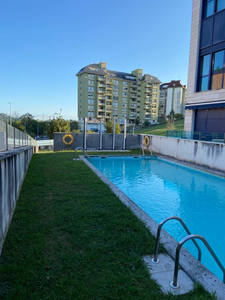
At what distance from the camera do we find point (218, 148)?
11.2 metres

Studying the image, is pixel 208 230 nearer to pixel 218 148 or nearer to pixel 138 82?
pixel 218 148

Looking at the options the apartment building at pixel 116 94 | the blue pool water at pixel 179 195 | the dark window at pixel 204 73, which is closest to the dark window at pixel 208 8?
the dark window at pixel 204 73

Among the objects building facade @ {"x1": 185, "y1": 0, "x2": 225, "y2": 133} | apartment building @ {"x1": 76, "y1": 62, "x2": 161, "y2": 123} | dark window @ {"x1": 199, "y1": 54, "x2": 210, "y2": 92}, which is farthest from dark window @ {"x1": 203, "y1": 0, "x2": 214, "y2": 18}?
apartment building @ {"x1": 76, "y1": 62, "x2": 161, "y2": 123}

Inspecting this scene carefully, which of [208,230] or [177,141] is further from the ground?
[177,141]

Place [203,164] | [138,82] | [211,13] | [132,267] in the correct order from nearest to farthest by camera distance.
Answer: [132,267] < [203,164] < [211,13] < [138,82]

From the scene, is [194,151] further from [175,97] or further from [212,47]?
[175,97]

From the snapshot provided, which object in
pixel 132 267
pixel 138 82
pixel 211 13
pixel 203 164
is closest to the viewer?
pixel 132 267

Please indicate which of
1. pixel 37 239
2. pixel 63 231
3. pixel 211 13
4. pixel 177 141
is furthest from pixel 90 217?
pixel 211 13

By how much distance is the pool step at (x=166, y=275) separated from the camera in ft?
7.66

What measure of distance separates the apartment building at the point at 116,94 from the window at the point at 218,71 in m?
47.7

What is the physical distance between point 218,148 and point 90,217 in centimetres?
969

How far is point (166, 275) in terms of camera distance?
101 inches

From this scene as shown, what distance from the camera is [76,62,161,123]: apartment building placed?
59.3 meters

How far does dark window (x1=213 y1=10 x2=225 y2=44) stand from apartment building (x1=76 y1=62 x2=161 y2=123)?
47682 millimetres
